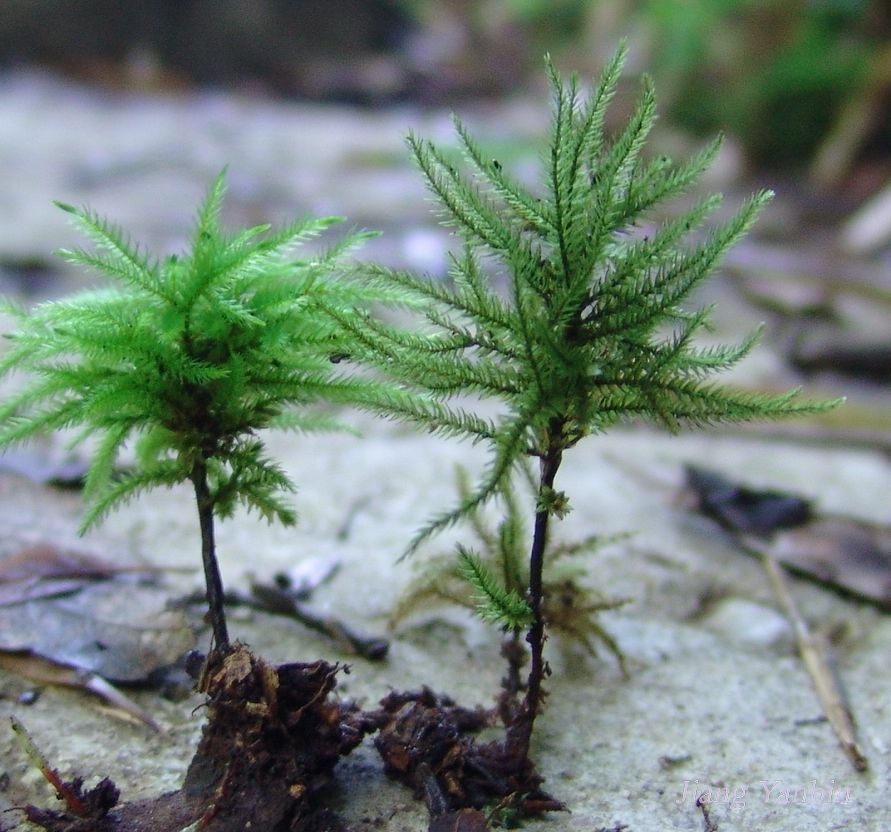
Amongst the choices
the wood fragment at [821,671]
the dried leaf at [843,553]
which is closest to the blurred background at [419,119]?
the dried leaf at [843,553]

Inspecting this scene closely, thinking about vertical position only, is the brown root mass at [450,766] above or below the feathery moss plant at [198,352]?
below

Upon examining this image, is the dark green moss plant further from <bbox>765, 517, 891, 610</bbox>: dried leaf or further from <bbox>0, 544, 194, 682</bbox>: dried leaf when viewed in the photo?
<bbox>765, 517, 891, 610</bbox>: dried leaf

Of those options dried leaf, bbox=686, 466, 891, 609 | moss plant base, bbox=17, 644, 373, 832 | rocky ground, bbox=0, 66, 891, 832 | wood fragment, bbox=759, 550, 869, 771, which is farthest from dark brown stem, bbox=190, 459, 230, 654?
dried leaf, bbox=686, 466, 891, 609

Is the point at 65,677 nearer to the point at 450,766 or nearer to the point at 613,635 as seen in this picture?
the point at 450,766

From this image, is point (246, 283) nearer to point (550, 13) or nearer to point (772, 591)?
point (772, 591)

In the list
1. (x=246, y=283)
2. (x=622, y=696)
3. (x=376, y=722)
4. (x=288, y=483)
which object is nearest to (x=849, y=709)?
(x=622, y=696)

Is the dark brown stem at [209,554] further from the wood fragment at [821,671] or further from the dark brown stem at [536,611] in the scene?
the wood fragment at [821,671]

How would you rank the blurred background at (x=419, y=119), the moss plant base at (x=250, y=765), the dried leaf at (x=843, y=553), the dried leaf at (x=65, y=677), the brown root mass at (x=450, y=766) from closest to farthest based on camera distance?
the moss plant base at (x=250, y=765) < the brown root mass at (x=450, y=766) < the dried leaf at (x=65, y=677) < the dried leaf at (x=843, y=553) < the blurred background at (x=419, y=119)
